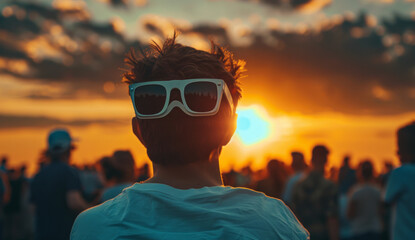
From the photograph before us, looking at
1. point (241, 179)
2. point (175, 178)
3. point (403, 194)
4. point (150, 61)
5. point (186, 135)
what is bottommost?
point (241, 179)

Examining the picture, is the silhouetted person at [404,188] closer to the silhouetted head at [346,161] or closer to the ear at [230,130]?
the ear at [230,130]

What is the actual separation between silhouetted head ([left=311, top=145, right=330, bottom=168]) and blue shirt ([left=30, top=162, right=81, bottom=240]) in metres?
3.08

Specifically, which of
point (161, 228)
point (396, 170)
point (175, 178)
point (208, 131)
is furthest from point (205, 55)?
point (396, 170)

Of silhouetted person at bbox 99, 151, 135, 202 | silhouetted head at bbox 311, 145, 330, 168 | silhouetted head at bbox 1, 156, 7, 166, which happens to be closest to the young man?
silhouetted person at bbox 99, 151, 135, 202

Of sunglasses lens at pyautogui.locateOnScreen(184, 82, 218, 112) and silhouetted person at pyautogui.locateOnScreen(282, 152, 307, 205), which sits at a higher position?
sunglasses lens at pyautogui.locateOnScreen(184, 82, 218, 112)

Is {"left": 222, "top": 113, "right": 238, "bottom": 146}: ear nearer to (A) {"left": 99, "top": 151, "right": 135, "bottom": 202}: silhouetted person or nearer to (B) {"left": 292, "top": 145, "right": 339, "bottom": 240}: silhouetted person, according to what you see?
(A) {"left": 99, "top": 151, "right": 135, "bottom": 202}: silhouetted person

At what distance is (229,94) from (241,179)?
38.6ft

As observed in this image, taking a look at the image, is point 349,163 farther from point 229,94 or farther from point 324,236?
→ point 229,94

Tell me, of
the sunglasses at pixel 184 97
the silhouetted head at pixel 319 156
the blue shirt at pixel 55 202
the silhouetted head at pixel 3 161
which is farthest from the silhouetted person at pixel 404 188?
the silhouetted head at pixel 3 161

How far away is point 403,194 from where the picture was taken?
14.4 ft

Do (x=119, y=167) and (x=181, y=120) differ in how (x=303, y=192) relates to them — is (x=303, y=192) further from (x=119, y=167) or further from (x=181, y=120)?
(x=181, y=120)

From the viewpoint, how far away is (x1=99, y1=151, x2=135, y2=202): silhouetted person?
4469 millimetres

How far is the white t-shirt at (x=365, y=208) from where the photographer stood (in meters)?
7.32

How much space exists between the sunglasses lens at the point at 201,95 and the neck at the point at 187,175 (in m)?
0.19
